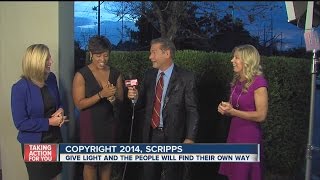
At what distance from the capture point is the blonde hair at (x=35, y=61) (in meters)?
3.20

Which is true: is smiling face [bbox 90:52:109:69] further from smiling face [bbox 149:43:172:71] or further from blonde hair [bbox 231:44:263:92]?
blonde hair [bbox 231:44:263:92]

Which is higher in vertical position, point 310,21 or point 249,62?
point 310,21

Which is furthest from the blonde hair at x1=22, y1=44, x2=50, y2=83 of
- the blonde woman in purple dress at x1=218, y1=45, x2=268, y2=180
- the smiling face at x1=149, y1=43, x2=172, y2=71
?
the blonde woman in purple dress at x1=218, y1=45, x2=268, y2=180

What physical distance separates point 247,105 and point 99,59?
1183 millimetres

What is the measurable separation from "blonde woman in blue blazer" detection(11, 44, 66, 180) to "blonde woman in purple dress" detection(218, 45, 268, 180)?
1.24 metres

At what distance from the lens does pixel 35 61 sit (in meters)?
3.20

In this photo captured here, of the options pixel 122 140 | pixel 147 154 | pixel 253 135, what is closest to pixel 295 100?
pixel 253 135

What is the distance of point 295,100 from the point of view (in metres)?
5.38

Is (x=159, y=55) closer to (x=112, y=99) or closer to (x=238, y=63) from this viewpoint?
(x=112, y=99)

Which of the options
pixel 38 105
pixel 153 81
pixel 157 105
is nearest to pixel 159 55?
pixel 153 81

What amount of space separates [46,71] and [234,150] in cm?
145

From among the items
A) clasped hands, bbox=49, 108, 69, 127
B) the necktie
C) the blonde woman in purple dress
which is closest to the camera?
clasped hands, bbox=49, 108, 69, 127

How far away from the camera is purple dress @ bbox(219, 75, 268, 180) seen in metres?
3.50

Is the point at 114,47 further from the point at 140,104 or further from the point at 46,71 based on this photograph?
the point at 46,71
